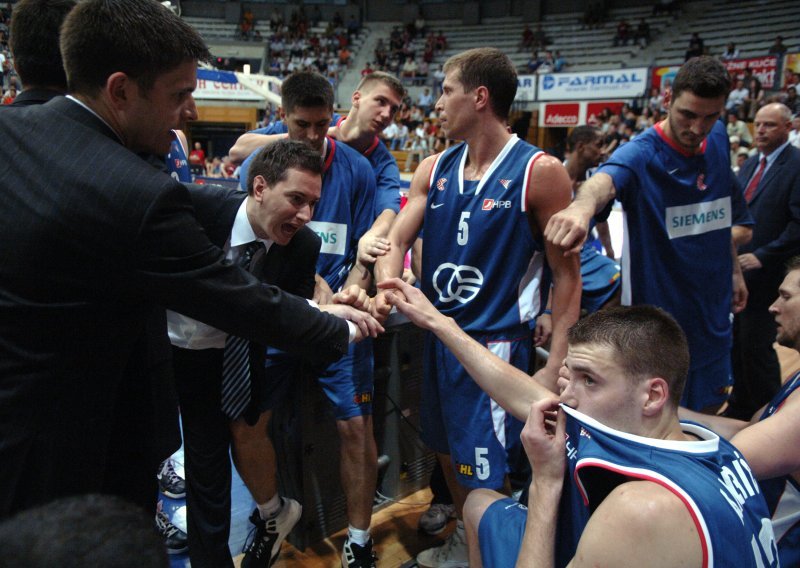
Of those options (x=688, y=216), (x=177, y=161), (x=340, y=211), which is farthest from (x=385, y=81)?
(x=688, y=216)

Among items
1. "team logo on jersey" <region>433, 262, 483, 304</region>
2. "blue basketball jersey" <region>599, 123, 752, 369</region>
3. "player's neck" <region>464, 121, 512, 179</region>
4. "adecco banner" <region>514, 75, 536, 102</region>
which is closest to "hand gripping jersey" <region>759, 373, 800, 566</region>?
"blue basketball jersey" <region>599, 123, 752, 369</region>

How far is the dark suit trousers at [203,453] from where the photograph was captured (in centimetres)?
237

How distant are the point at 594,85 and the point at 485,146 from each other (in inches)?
691

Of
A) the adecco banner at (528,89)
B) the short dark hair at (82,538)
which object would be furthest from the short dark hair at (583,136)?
the adecco banner at (528,89)

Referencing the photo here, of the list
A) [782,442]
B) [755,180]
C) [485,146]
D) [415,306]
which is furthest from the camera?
[755,180]

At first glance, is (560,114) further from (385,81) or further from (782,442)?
(782,442)

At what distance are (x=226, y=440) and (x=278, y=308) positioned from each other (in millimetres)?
1089

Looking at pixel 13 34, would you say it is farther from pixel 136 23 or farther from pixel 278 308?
pixel 278 308

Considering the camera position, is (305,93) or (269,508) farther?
(305,93)

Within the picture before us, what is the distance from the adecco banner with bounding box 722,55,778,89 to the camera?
15648 mm

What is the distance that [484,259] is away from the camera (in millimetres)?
2404

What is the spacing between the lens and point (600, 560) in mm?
1260

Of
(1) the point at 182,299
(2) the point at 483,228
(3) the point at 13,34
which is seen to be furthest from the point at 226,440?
(3) the point at 13,34

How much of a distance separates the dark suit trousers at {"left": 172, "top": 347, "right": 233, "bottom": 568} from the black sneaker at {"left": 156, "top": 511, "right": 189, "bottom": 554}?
0.54 metres
